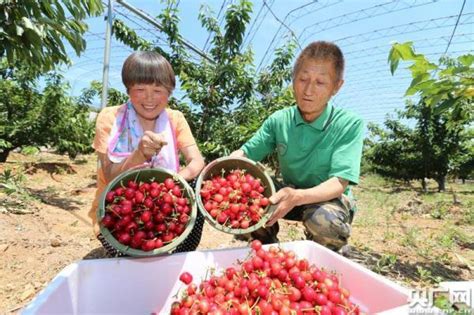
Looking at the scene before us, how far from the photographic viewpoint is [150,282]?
1386 mm

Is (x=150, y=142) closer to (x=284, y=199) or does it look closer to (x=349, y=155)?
(x=284, y=199)

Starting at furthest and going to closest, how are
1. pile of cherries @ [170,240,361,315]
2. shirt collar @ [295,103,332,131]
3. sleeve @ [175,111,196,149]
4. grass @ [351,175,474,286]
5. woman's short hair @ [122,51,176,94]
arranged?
grass @ [351,175,474,286], sleeve @ [175,111,196,149], shirt collar @ [295,103,332,131], woman's short hair @ [122,51,176,94], pile of cherries @ [170,240,361,315]

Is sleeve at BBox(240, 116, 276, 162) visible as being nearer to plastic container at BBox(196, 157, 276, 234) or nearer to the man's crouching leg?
plastic container at BBox(196, 157, 276, 234)

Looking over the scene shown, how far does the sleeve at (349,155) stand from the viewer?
1811 millimetres

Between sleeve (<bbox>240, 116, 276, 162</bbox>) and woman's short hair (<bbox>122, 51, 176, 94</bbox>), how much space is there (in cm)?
66

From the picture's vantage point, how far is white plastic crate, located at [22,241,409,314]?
118cm

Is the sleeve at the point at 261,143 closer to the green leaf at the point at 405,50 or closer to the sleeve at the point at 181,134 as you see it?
the sleeve at the point at 181,134

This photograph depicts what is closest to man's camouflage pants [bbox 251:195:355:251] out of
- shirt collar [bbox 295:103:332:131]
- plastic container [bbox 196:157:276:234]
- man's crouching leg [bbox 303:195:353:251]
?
man's crouching leg [bbox 303:195:353:251]

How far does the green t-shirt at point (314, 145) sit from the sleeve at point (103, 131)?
81 cm

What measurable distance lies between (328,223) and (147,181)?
0.90m

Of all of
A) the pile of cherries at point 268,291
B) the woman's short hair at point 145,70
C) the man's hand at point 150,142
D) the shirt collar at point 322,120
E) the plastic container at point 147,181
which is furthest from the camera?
the shirt collar at point 322,120

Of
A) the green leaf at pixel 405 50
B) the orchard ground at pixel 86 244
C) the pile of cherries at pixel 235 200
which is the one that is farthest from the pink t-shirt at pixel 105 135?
the green leaf at pixel 405 50

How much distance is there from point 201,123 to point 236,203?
4032 millimetres

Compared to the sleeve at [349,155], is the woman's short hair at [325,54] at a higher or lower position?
higher
